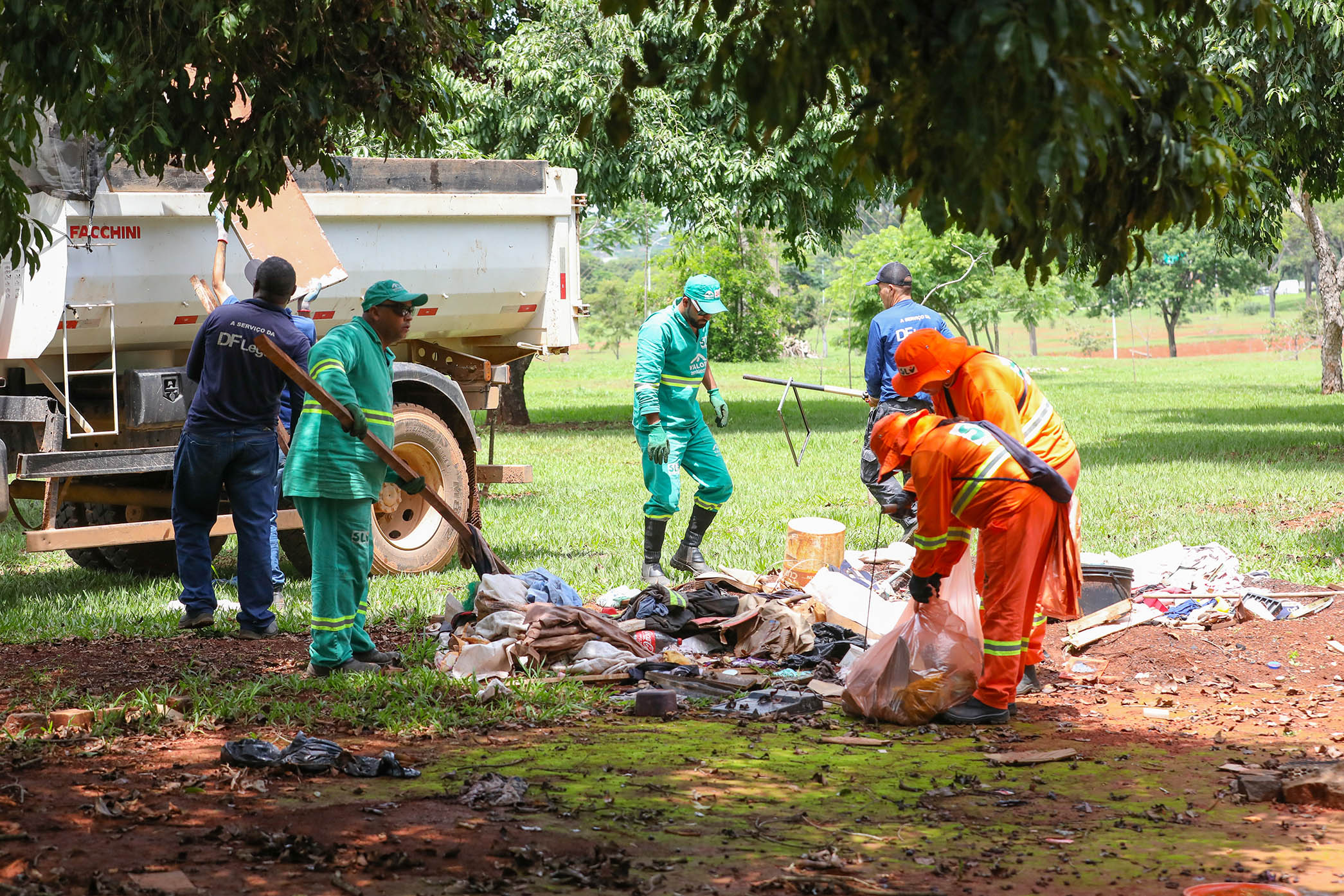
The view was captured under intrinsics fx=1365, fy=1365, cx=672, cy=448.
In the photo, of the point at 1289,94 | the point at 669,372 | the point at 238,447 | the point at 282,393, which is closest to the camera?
the point at 238,447

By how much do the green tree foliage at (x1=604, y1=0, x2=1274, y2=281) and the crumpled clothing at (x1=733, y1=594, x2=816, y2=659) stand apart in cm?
328

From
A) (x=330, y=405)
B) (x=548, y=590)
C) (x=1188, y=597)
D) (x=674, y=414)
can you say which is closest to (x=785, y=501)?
(x=674, y=414)

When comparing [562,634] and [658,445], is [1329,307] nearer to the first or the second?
[658,445]

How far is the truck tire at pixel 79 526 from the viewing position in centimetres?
885

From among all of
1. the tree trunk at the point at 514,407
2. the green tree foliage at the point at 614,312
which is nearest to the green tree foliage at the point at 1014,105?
the tree trunk at the point at 514,407

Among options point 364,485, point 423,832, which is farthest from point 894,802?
point 364,485

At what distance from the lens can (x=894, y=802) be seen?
445 centimetres

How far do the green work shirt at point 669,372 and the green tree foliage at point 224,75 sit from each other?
291 centimetres

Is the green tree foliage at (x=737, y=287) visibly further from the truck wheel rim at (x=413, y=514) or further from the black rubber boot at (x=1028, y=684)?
the black rubber boot at (x=1028, y=684)

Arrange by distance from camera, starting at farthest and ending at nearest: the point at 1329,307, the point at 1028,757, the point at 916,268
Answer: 1. the point at 916,268
2. the point at 1329,307
3. the point at 1028,757

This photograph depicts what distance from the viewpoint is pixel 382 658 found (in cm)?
641

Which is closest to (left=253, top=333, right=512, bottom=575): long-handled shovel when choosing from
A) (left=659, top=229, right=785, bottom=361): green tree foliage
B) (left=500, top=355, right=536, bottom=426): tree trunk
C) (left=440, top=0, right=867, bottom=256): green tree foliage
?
(left=440, top=0, right=867, bottom=256): green tree foliage

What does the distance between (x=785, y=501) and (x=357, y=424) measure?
7.05 metres

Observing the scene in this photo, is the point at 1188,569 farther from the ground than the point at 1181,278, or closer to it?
closer to it
